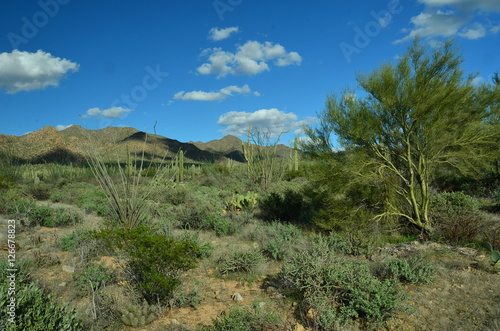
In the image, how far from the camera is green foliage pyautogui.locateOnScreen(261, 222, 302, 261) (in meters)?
6.69

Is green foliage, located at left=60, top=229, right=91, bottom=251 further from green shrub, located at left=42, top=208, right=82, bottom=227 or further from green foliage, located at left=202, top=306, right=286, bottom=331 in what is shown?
green foliage, located at left=202, top=306, right=286, bottom=331

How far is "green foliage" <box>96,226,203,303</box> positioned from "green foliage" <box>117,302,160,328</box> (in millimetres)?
169

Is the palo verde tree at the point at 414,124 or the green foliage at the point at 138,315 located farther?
the palo verde tree at the point at 414,124

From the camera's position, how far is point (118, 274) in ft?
17.2

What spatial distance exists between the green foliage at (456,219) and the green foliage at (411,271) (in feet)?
7.82

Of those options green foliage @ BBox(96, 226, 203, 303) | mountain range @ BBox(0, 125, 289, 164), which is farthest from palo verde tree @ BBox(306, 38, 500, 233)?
mountain range @ BBox(0, 125, 289, 164)

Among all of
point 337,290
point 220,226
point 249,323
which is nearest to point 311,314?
point 337,290

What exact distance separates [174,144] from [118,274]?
58086 mm

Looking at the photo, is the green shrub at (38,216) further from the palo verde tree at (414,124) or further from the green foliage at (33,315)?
the palo verde tree at (414,124)

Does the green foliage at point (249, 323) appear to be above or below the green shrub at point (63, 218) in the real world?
below

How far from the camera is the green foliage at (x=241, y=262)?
590 cm

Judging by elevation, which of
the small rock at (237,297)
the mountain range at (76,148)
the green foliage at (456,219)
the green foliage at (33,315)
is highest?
the mountain range at (76,148)

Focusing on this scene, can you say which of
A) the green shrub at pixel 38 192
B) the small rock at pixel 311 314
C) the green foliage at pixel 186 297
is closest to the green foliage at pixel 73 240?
the green foliage at pixel 186 297

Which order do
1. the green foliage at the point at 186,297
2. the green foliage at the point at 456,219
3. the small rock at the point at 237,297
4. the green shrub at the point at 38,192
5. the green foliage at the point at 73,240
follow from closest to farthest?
1. the green foliage at the point at 186,297
2. the small rock at the point at 237,297
3. the green foliage at the point at 73,240
4. the green foliage at the point at 456,219
5. the green shrub at the point at 38,192
